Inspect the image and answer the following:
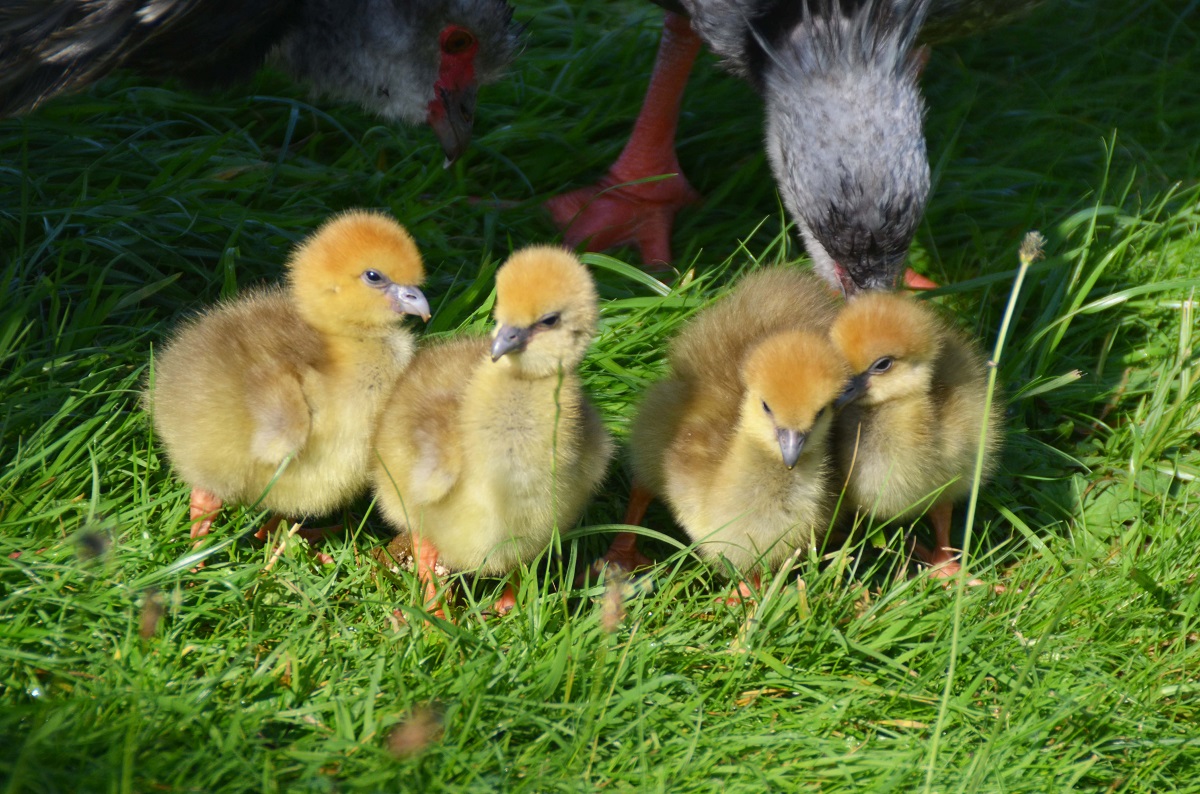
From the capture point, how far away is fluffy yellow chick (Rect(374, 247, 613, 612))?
8.87ft

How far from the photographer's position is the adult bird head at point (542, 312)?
8.74ft

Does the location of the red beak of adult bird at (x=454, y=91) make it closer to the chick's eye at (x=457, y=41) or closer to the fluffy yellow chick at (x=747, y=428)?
the chick's eye at (x=457, y=41)

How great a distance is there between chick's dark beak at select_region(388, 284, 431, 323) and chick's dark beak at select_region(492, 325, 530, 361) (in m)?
0.31

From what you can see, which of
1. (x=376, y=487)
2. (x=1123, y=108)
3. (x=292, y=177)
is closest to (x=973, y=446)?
(x=376, y=487)

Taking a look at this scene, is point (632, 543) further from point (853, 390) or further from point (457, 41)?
point (457, 41)

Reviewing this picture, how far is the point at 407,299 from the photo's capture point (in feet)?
9.56

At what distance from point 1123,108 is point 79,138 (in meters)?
4.11

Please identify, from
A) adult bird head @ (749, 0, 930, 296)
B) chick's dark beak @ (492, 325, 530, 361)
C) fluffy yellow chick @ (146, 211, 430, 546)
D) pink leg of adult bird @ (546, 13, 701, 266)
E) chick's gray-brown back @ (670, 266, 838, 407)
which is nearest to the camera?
chick's dark beak @ (492, 325, 530, 361)

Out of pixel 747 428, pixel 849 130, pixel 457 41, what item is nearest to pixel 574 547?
pixel 747 428

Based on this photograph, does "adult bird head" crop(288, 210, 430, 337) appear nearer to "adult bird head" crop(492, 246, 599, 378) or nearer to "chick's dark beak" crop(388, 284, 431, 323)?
"chick's dark beak" crop(388, 284, 431, 323)

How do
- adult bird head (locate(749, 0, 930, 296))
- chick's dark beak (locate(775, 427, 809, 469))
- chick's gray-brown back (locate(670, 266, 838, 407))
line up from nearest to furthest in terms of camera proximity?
chick's dark beak (locate(775, 427, 809, 469)) < chick's gray-brown back (locate(670, 266, 838, 407)) < adult bird head (locate(749, 0, 930, 296))

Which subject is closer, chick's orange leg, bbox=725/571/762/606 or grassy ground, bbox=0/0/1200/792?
grassy ground, bbox=0/0/1200/792

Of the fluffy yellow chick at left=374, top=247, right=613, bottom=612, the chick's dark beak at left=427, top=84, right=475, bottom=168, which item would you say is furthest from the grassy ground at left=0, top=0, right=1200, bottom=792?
the chick's dark beak at left=427, top=84, right=475, bottom=168

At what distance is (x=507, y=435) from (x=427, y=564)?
467mm
